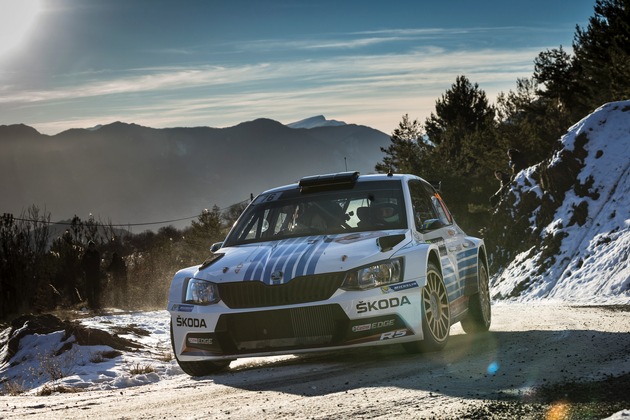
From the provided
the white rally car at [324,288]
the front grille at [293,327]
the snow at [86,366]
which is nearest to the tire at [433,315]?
the white rally car at [324,288]

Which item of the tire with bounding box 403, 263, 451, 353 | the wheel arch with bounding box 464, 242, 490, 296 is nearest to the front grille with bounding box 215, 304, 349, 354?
the tire with bounding box 403, 263, 451, 353

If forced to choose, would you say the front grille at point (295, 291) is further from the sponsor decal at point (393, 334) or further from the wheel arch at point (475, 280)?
the wheel arch at point (475, 280)

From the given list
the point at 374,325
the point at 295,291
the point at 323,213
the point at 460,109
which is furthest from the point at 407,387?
the point at 460,109

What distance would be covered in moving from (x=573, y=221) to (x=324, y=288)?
15.6 m

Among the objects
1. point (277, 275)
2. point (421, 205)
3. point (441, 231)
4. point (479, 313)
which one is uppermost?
point (421, 205)

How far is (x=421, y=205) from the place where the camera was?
9.80 metres

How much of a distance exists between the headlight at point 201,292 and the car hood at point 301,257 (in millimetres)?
64

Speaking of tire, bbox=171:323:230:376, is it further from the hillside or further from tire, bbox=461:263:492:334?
the hillside

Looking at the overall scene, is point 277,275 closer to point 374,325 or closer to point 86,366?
point 374,325

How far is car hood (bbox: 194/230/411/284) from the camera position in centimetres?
779

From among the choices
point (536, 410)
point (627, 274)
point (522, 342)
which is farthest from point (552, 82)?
point (536, 410)

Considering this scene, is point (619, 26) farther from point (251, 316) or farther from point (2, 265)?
point (251, 316)

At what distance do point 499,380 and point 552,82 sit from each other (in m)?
57.6

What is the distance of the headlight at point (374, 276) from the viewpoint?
7711 mm
